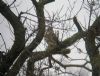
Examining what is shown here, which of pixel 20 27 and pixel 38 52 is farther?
pixel 38 52

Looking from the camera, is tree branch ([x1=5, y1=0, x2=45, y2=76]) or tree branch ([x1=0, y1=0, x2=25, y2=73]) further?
tree branch ([x1=5, y1=0, x2=45, y2=76])

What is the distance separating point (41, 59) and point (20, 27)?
2.47 metres

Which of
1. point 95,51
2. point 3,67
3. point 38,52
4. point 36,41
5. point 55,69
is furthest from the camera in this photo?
point 55,69

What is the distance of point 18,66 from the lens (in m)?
4.16

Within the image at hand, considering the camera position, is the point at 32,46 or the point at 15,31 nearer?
the point at 15,31

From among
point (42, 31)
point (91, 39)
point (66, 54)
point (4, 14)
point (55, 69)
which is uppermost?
point (4, 14)

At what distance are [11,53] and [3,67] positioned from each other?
32 centimetres

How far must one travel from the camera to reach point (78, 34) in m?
7.07

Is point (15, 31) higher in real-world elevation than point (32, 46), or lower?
higher

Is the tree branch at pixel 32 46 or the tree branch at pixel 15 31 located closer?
the tree branch at pixel 15 31

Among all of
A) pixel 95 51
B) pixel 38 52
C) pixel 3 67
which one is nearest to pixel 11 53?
pixel 3 67

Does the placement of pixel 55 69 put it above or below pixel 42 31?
below

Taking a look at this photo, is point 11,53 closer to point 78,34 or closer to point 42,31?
point 42,31

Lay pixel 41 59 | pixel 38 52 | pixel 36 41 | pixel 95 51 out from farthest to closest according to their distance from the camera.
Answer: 1. pixel 95 51
2. pixel 41 59
3. pixel 38 52
4. pixel 36 41
